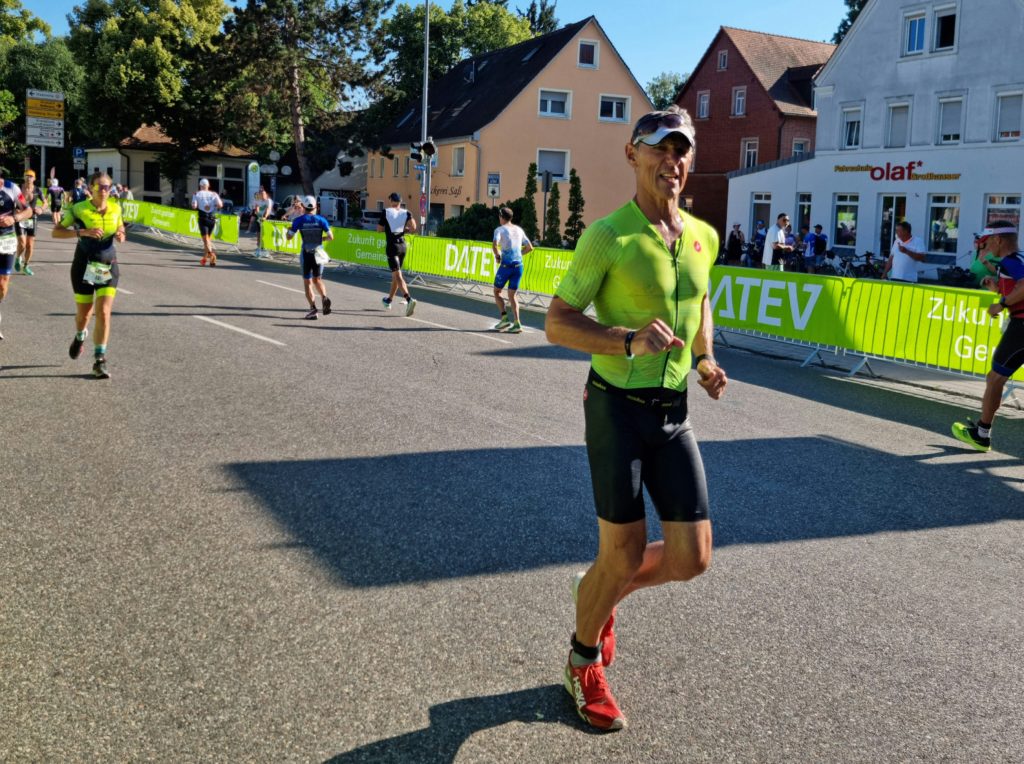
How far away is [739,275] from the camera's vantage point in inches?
648

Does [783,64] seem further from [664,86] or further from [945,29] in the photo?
[664,86]

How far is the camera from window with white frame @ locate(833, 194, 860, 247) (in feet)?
130

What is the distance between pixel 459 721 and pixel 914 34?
3903 cm

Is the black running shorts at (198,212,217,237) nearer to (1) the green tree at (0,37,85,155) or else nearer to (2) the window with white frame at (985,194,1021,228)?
(2) the window with white frame at (985,194,1021,228)

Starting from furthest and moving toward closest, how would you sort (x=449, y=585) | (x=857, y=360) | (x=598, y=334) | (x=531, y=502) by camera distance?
(x=857, y=360) → (x=531, y=502) → (x=449, y=585) → (x=598, y=334)

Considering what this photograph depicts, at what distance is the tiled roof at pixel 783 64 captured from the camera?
53125 mm

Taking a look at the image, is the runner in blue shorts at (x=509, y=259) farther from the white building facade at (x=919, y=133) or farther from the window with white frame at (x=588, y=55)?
the window with white frame at (x=588, y=55)

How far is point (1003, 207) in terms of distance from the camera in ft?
112

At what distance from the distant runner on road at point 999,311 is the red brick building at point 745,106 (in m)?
43.8

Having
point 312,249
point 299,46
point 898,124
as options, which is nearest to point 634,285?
point 312,249

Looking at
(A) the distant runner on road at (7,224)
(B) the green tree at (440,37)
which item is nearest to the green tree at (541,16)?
(B) the green tree at (440,37)

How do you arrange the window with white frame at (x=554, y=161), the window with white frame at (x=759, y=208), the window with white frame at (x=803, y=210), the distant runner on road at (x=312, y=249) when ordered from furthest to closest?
the window with white frame at (x=554, y=161) < the window with white frame at (x=759, y=208) < the window with white frame at (x=803, y=210) < the distant runner on road at (x=312, y=249)

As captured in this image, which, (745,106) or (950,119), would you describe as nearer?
(950,119)

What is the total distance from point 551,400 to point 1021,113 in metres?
29.1
